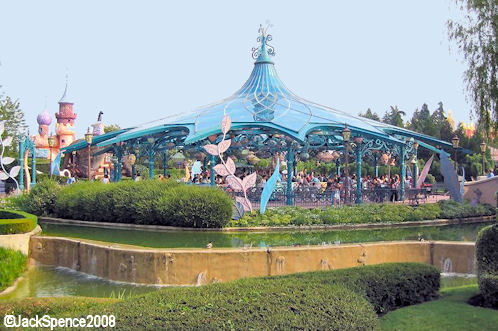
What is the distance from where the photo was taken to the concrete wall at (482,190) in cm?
2169

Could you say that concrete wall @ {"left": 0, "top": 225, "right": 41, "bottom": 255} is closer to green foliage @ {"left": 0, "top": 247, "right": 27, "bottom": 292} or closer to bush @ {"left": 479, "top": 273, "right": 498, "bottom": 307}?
green foliage @ {"left": 0, "top": 247, "right": 27, "bottom": 292}

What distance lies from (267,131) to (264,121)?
0.50 meters

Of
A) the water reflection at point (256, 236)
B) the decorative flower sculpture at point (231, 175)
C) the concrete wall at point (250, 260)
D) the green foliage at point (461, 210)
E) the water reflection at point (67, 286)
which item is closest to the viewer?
the water reflection at point (67, 286)

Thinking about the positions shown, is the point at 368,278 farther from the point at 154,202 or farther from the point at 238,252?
the point at 154,202

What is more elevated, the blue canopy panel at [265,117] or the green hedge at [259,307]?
the blue canopy panel at [265,117]

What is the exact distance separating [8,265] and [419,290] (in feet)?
26.4

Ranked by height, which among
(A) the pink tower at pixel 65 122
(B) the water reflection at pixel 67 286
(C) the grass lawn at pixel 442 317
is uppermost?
(A) the pink tower at pixel 65 122

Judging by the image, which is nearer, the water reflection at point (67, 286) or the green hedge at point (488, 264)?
the green hedge at point (488, 264)

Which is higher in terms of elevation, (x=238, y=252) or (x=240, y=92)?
(x=240, y=92)

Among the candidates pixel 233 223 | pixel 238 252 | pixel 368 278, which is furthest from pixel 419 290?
pixel 233 223

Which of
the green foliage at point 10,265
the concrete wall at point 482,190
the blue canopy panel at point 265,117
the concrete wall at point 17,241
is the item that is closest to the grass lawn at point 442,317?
the green foliage at point 10,265

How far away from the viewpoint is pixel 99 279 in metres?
11.4

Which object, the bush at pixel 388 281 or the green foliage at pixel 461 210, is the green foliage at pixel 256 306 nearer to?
the bush at pixel 388 281

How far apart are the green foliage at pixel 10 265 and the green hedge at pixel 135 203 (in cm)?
506
